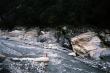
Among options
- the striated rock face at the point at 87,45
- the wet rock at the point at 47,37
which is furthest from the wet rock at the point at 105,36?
the wet rock at the point at 47,37

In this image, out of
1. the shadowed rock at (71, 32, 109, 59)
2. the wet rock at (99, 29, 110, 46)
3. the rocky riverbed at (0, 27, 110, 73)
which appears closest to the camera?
the rocky riverbed at (0, 27, 110, 73)

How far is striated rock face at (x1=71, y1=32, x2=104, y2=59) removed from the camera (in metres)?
7.71

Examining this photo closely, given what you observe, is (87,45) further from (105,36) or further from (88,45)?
(105,36)

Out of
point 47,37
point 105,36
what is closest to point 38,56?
point 47,37

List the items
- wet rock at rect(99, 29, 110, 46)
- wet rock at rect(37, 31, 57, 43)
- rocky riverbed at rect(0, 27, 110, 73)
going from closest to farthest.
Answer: rocky riverbed at rect(0, 27, 110, 73), wet rock at rect(99, 29, 110, 46), wet rock at rect(37, 31, 57, 43)

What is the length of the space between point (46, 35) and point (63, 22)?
1.22 metres

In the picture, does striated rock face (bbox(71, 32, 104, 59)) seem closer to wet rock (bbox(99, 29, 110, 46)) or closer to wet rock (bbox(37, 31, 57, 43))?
wet rock (bbox(99, 29, 110, 46))

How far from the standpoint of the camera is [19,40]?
361 inches

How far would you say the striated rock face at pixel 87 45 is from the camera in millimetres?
7712

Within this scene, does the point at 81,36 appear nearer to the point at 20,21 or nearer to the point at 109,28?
the point at 109,28

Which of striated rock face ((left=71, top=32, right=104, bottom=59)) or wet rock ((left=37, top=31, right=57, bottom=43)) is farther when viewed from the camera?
wet rock ((left=37, top=31, right=57, bottom=43))

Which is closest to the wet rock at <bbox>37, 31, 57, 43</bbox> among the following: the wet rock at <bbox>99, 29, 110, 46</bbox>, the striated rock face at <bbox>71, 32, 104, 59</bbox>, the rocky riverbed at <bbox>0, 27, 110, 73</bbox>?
the rocky riverbed at <bbox>0, 27, 110, 73</bbox>

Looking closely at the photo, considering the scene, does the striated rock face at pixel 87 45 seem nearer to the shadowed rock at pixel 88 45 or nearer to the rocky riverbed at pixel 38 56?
the shadowed rock at pixel 88 45

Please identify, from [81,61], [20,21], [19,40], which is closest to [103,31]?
[81,61]
